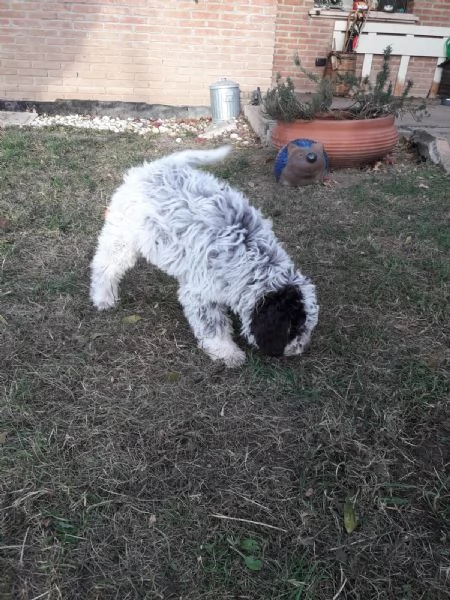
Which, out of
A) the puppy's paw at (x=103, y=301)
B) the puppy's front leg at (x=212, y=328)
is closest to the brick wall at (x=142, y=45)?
the puppy's paw at (x=103, y=301)

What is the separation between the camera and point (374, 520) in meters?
1.96

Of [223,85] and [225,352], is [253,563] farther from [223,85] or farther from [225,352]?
[223,85]

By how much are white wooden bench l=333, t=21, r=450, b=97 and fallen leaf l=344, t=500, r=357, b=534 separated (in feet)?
28.5

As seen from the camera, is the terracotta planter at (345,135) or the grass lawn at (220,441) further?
the terracotta planter at (345,135)

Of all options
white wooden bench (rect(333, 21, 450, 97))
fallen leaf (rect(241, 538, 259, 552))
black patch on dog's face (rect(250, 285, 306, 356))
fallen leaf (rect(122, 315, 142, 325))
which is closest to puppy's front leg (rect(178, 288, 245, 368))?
black patch on dog's face (rect(250, 285, 306, 356))

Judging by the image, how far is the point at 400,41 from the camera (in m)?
8.83

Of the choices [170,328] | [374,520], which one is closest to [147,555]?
[374,520]

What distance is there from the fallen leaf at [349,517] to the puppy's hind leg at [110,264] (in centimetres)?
195

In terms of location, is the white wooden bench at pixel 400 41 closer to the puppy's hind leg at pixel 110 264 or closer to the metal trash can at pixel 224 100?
the metal trash can at pixel 224 100

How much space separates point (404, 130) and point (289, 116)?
7.28 ft

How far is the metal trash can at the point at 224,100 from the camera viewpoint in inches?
308

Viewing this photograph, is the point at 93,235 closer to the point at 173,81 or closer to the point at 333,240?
the point at 333,240

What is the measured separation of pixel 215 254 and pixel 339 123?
12.5ft

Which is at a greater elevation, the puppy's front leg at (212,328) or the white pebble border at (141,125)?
the puppy's front leg at (212,328)
